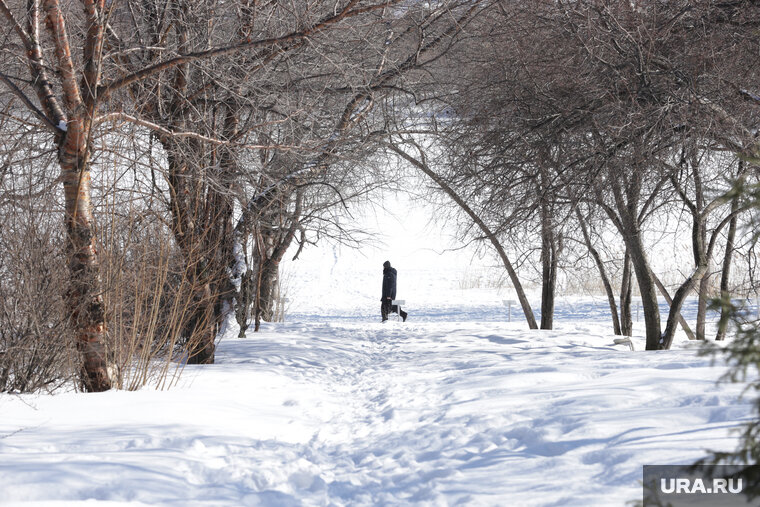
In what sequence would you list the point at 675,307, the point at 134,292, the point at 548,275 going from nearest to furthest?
the point at 134,292 < the point at 675,307 < the point at 548,275

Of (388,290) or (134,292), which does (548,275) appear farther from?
(134,292)

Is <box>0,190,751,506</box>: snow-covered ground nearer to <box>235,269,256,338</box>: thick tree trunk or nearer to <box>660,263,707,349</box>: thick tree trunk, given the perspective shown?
<box>660,263,707,349</box>: thick tree trunk

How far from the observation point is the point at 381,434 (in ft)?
16.3

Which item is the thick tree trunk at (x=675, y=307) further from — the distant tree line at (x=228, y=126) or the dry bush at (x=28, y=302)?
the dry bush at (x=28, y=302)

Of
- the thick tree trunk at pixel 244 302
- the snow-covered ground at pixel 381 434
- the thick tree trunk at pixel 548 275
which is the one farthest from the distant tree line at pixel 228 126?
the thick tree trunk at pixel 548 275

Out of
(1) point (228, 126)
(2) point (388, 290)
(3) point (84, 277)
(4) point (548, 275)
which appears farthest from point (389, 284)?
(3) point (84, 277)

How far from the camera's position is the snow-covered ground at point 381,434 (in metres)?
3.50

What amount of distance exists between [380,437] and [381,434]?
0.09 meters

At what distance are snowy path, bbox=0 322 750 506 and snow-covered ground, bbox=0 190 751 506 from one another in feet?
0.04

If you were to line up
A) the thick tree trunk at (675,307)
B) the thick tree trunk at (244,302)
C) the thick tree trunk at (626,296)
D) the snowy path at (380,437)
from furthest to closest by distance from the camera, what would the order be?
the thick tree trunk at (626,296), the thick tree trunk at (244,302), the thick tree trunk at (675,307), the snowy path at (380,437)

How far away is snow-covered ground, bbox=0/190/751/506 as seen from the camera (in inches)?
138

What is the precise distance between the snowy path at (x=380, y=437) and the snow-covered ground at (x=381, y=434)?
0.04 ft

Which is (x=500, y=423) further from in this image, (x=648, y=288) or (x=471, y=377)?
(x=648, y=288)

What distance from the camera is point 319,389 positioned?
7.23 m
